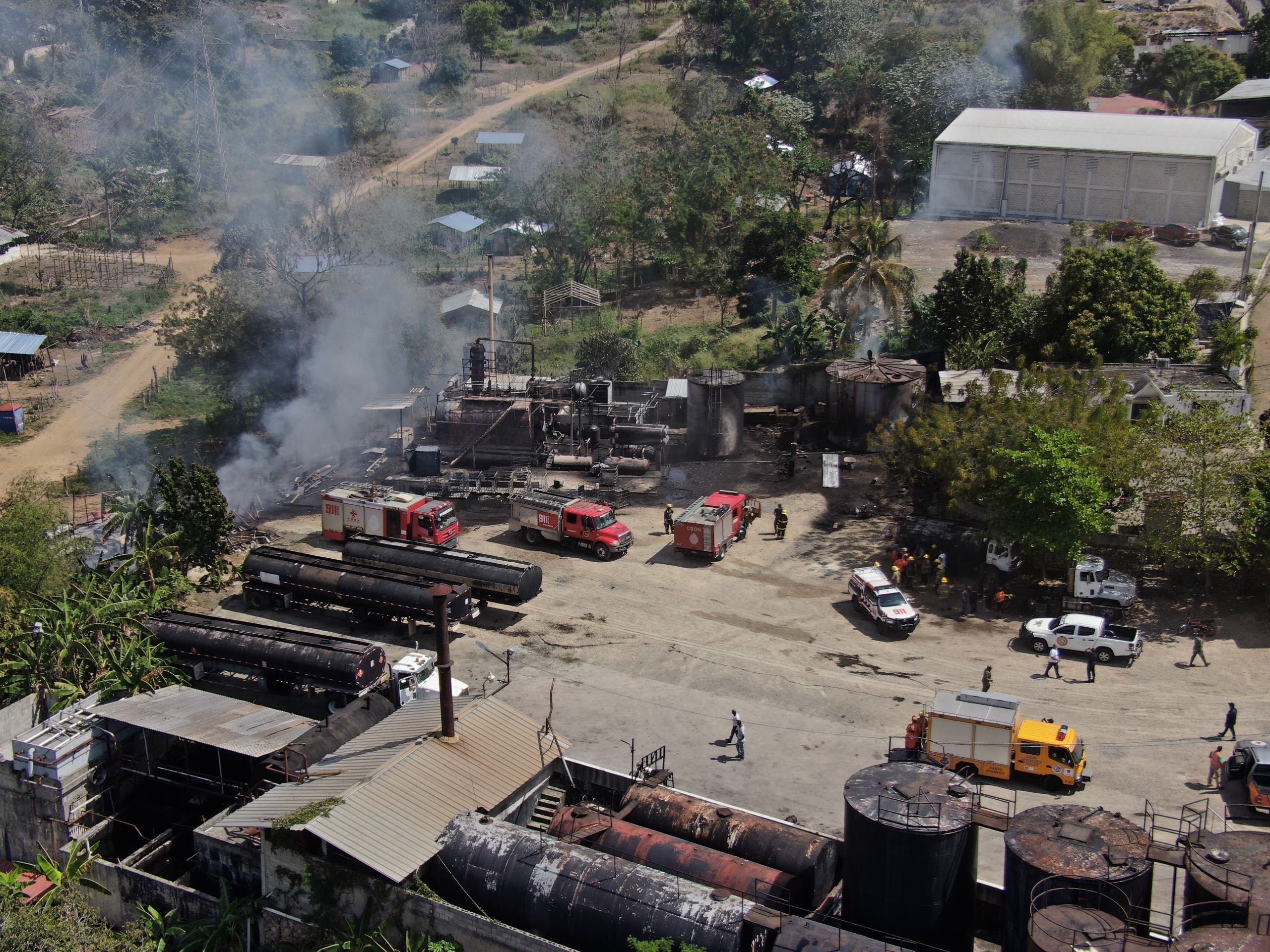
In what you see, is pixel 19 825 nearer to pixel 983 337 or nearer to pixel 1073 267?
pixel 983 337

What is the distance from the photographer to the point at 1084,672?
3056cm

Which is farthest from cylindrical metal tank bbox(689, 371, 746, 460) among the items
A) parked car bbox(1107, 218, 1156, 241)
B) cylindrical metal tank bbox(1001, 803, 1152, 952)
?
cylindrical metal tank bbox(1001, 803, 1152, 952)

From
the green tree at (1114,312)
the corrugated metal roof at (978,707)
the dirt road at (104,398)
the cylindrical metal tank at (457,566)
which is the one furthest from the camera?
the dirt road at (104,398)

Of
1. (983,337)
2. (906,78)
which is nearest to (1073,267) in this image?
(983,337)

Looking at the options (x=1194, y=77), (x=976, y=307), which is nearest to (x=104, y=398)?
(x=976, y=307)

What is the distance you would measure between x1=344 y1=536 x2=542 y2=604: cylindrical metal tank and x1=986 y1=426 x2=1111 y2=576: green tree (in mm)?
13373

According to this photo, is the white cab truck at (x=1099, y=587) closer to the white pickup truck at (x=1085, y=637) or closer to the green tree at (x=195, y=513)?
the white pickup truck at (x=1085, y=637)

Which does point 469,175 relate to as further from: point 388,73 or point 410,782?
point 410,782

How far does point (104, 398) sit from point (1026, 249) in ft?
148

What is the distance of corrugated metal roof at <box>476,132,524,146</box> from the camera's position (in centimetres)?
8306

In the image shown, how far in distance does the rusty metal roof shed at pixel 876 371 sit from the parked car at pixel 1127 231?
19236 millimetres

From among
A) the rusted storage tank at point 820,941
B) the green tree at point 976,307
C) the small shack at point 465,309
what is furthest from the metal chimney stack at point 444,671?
the small shack at point 465,309

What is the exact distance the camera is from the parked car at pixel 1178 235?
58.5 m

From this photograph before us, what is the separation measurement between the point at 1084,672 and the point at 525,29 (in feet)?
292
